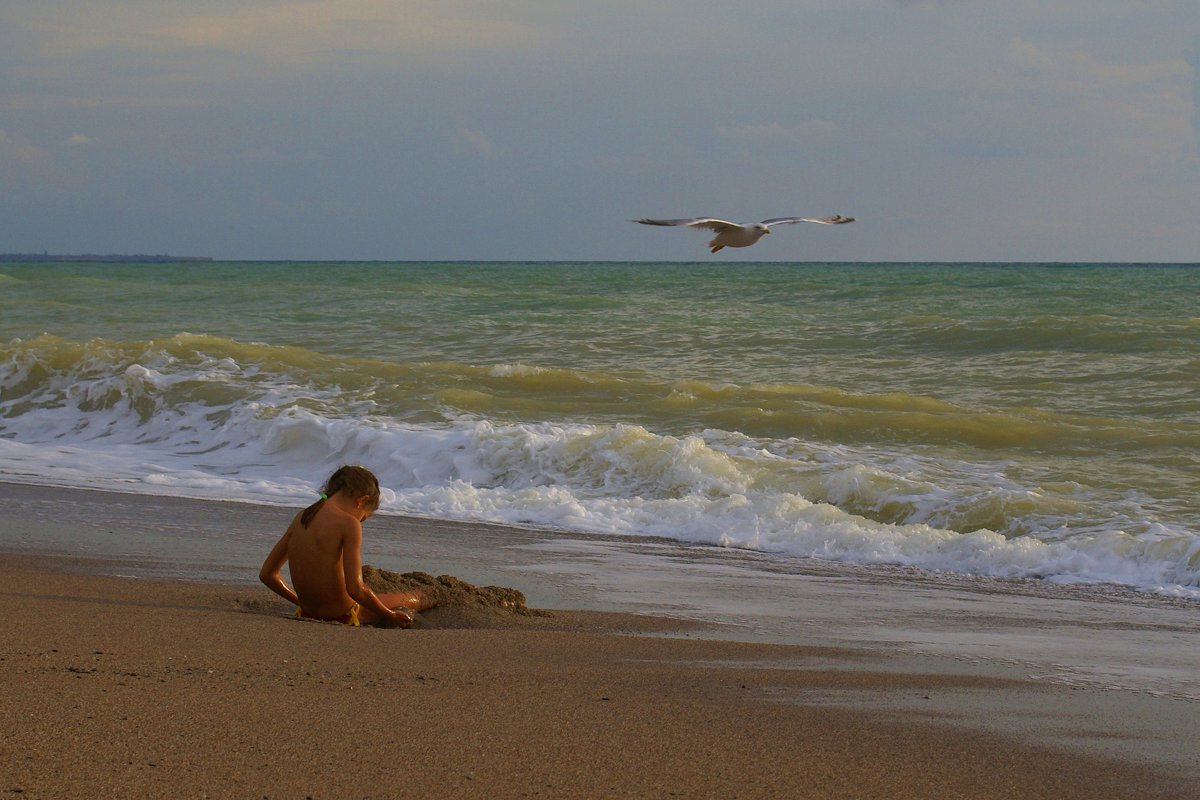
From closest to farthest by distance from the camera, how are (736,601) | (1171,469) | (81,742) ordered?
(81,742) → (736,601) → (1171,469)

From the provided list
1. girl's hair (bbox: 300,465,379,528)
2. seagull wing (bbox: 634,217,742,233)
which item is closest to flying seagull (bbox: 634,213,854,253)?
seagull wing (bbox: 634,217,742,233)

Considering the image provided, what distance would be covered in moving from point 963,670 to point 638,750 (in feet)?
A: 5.75

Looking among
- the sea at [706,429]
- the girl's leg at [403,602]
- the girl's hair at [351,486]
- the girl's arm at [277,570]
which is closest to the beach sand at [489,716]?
the girl's arm at [277,570]

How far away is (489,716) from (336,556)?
1.46 meters

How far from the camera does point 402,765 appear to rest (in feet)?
10.2

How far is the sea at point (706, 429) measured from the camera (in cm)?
813

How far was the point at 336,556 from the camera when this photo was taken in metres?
4.86

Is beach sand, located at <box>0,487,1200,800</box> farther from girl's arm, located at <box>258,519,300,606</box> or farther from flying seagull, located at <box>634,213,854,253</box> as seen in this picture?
flying seagull, located at <box>634,213,854,253</box>

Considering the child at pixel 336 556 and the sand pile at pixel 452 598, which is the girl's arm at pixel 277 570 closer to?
the child at pixel 336 556

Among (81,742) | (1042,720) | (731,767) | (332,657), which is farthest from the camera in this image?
(332,657)

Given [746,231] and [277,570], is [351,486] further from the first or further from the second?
[746,231]

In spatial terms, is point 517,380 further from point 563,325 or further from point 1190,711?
point 1190,711

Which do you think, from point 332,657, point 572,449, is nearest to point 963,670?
point 332,657

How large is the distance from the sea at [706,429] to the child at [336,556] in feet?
11.1
